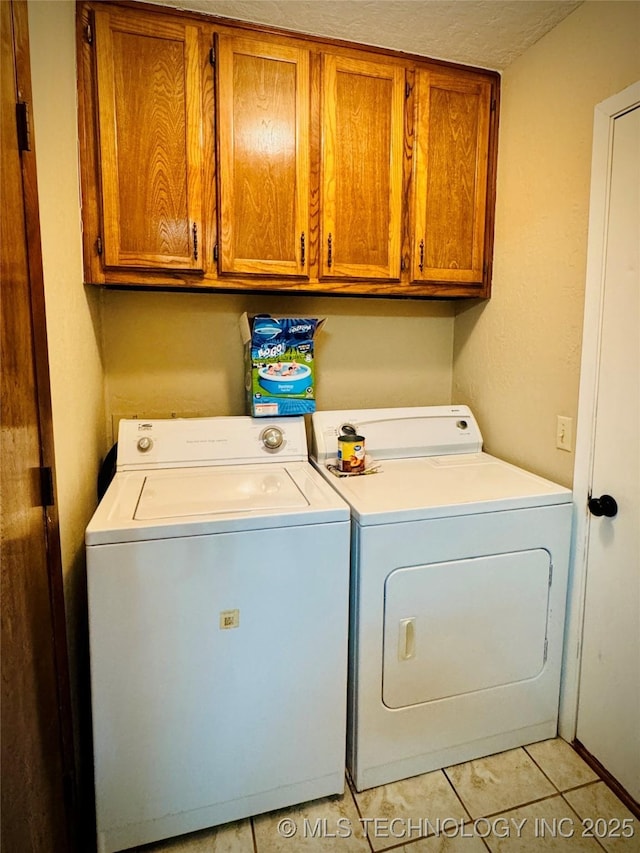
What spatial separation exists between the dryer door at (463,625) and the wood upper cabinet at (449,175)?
3.67 ft

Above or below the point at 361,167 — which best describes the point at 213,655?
below

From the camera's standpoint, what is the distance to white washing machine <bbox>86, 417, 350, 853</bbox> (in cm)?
120

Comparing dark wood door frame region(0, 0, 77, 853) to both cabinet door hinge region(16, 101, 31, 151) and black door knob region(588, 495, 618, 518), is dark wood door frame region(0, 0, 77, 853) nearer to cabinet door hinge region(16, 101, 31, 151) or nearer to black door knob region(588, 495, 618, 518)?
cabinet door hinge region(16, 101, 31, 151)

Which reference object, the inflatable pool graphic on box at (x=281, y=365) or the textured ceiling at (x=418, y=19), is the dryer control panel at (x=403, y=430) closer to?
the inflatable pool graphic on box at (x=281, y=365)

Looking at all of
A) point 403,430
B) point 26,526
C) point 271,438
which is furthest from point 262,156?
point 26,526

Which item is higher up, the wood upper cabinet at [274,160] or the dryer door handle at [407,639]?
the wood upper cabinet at [274,160]

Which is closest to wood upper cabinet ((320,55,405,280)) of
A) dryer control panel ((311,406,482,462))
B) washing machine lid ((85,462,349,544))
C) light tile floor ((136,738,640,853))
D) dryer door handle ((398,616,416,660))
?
dryer control panel ((311,406,482,462))

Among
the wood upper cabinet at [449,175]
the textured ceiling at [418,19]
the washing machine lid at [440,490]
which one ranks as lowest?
Answer: the washing machine lid at [440,490]

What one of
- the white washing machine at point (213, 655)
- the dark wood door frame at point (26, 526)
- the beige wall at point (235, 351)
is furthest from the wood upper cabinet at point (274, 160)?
the white washing machine at point (213, 655)

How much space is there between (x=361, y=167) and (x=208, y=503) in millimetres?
1316

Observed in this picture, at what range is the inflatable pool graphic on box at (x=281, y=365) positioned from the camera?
5.82 feet

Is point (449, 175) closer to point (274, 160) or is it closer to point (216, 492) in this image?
point (274, 160)

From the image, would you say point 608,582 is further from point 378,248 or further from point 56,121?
point 56,121

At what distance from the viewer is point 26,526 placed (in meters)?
0.91
